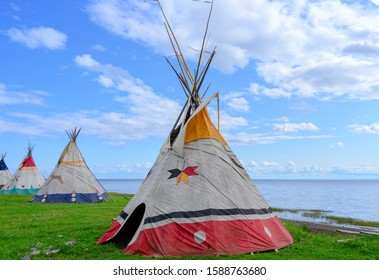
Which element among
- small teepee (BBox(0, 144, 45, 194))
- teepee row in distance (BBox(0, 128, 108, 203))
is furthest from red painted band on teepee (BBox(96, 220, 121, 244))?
small teepee (BBox(0, 144, 45, 194))

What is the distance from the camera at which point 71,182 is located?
25.2 meters

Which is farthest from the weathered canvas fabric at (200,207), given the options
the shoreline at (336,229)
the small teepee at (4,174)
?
the small teepee at (4,174)

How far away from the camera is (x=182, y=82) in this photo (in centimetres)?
1191

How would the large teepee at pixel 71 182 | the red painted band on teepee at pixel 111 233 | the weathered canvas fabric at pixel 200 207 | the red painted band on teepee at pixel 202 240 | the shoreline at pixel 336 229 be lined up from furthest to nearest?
the large teepee at pixel 71 182, the shoreline at pixel 336 229, the red painted band on teepee at pixel 111 233, the weathered canvas fabric at pixel 200 207, the red painted band on teepee at pixel 202 240

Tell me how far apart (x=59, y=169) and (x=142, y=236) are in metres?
18.1

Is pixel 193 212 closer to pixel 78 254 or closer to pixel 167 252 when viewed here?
pixel 167 252

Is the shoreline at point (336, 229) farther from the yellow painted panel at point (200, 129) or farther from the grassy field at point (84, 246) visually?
the yellow painted panel at point (200, 129)

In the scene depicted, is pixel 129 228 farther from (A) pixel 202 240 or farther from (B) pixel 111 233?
(A) pixel 202 240

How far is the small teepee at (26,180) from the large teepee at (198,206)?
26.2 metres

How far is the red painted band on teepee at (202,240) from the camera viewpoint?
8555 mm

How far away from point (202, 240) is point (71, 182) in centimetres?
1843

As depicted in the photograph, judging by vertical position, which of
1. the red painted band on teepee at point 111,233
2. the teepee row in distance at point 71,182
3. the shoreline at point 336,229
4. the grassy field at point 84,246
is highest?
the teepee row in distance at point 71,182

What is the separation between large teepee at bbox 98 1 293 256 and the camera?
28.6 feet
